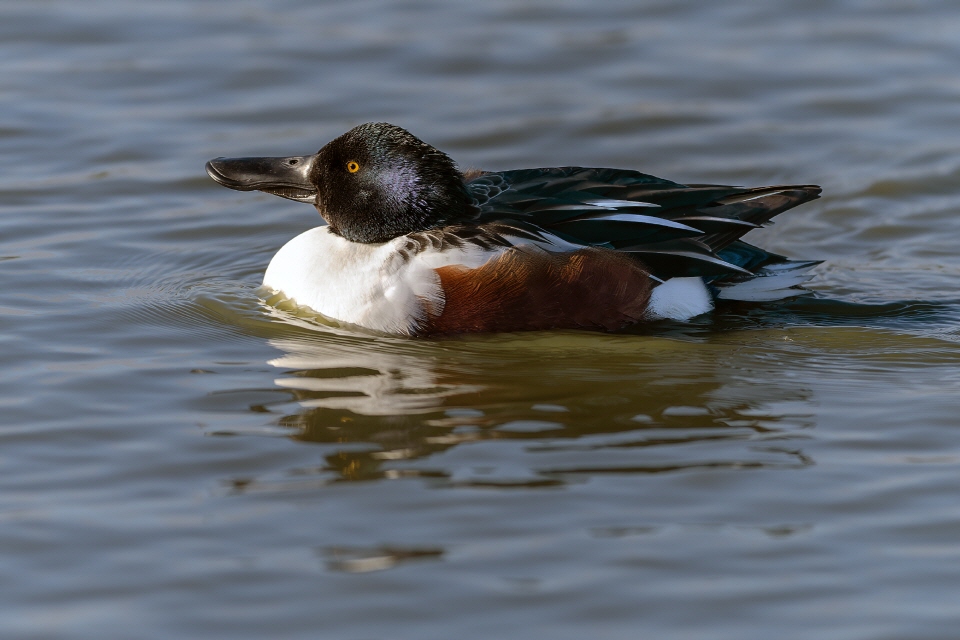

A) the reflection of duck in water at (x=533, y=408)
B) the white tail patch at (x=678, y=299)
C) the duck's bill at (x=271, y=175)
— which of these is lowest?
the reflection of duck in water at (x=533, y=408)

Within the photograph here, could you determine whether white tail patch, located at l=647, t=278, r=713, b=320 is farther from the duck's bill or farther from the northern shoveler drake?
the duck's bill

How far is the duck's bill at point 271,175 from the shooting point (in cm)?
711

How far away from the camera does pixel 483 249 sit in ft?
21.0

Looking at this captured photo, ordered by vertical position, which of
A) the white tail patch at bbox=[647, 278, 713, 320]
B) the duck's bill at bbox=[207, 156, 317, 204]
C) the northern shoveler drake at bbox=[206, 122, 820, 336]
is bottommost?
the white tail patch at bbox=[647, 278, 713, 320]

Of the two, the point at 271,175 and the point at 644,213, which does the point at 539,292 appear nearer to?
the point at 644,213

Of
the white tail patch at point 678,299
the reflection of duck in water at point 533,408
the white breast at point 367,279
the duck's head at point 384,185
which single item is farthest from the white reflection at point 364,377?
the white tail patch at point 678,299

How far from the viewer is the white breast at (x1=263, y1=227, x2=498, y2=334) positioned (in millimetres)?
6410

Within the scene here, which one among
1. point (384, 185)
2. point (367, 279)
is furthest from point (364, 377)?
point (384, 185)

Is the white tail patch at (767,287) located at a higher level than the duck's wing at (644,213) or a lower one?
lower

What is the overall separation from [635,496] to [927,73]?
7188 millimetres

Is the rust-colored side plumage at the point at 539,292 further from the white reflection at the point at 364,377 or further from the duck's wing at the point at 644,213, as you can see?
the white reflection at the point at 364,377

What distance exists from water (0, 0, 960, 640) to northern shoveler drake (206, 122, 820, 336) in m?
0.16

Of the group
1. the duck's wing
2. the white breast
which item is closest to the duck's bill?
the white breast

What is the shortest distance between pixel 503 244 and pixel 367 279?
0.70 m
